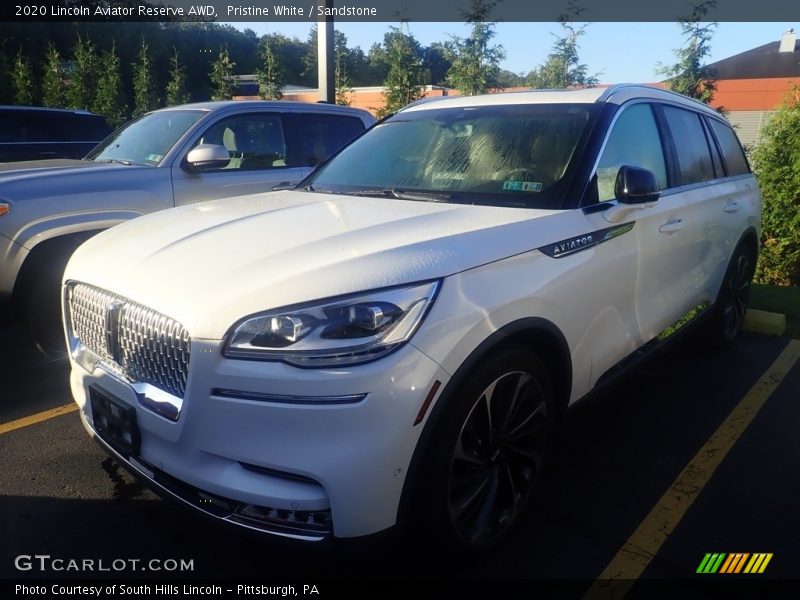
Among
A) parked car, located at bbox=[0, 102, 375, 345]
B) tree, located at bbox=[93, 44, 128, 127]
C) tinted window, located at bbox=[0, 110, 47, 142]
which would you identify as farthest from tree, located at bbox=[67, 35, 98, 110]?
parked car, located at bbox=[0, 102, 375, 345]

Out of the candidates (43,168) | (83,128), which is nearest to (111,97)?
(83,128)

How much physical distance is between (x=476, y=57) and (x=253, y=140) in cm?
898

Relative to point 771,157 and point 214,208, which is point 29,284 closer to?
point 214,208

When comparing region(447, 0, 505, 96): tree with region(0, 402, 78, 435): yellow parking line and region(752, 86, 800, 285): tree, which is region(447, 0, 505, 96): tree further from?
region(0, 402, 78, 435): yellow parking line

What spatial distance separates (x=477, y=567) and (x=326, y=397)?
1127 millimetres

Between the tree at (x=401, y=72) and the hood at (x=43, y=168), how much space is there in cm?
1039

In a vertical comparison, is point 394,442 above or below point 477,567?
above

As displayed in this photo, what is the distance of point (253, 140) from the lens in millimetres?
5805

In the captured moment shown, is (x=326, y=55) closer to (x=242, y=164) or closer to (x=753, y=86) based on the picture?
(x=242, y=164)

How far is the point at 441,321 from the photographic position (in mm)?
2031

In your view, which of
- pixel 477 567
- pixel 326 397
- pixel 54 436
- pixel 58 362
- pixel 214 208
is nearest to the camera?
pixel 326 397

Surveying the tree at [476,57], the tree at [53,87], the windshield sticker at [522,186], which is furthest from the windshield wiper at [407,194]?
the tree at [53,87]

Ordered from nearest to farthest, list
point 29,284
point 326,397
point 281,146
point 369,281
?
point 326,397 < point 369,281 < point 29,284 < point 281,146

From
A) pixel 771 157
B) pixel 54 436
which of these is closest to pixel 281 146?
pixel 54 436
